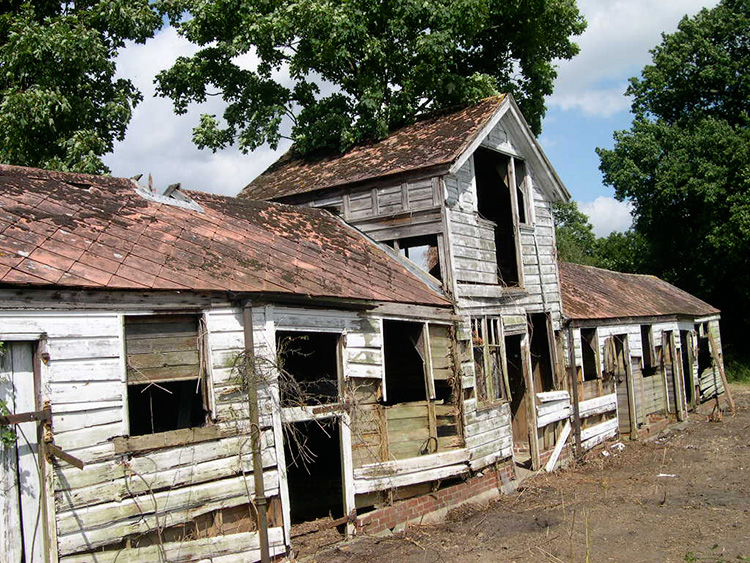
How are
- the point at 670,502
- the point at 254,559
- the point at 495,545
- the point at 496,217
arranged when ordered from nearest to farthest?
the point at 254,559
the point at 495,545
the point at 670,502
the point at 496,217

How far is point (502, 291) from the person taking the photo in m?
14.3

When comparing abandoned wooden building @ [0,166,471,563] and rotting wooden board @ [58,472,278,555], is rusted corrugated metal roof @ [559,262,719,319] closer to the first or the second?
abandoned wooden building @ [0,166,471,563]

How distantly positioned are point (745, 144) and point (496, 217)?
Answer: 718 inches

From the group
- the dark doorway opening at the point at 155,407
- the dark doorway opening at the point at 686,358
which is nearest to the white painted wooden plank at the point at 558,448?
the dark doorway opening at the point at 155,407

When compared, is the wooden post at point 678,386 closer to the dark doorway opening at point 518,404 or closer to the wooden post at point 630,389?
the wooden post at point 630,389

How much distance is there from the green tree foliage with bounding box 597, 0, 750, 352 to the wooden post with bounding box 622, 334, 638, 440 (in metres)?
12.7

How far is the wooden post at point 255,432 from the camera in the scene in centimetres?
831

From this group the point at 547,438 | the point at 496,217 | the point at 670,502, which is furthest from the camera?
the point at 496,217

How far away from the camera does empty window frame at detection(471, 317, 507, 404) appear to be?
44.1 feet

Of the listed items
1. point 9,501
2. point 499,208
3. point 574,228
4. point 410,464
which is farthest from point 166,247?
point 574,228

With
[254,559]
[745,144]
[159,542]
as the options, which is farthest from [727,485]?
[745,144]

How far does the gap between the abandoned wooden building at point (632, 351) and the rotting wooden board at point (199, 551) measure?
33.9 ft

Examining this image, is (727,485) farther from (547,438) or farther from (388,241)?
(388,241)

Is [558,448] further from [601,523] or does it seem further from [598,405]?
[601,523]
